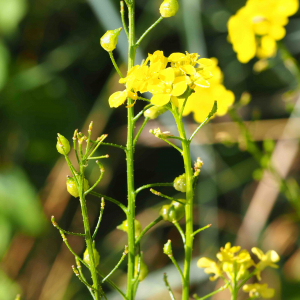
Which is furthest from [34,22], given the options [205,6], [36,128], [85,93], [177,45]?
[205,6]

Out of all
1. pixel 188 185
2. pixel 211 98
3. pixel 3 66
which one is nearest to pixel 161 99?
pixel 188 185

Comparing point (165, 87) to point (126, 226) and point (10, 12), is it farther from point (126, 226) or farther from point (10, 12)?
point (10, 12)

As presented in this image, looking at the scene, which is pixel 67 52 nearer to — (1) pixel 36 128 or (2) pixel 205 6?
(1) pixel 36 128

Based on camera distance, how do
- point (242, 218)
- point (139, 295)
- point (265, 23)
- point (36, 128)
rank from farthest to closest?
point (242, 218)
point (36, 128)
point (139, 295)
point (265, 23)

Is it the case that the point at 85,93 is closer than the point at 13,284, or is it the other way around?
the point at 13,284

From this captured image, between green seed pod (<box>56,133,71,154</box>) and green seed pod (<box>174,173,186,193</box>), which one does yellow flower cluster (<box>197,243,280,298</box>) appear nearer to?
green seed pod (<box>174,173,186,193</box>)

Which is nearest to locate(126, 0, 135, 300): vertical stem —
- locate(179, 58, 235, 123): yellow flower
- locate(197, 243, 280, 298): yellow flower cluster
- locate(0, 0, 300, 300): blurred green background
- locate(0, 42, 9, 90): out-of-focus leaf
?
locate(197, 243, 280, 298): yellow flower cluster

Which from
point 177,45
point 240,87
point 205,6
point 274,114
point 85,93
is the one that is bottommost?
point 274,114
